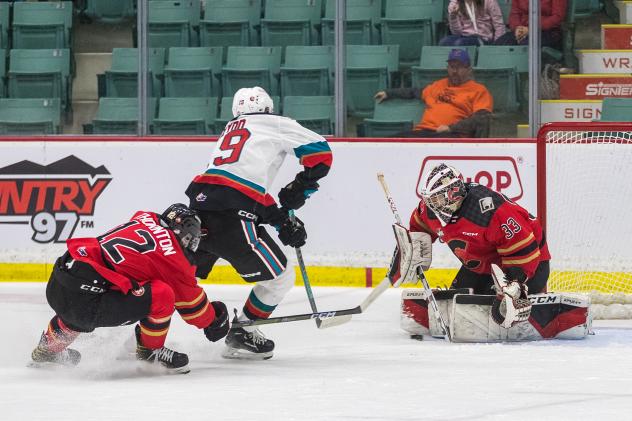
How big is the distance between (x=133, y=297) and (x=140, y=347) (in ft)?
0.84

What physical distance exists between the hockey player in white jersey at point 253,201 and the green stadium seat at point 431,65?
7.08 ft

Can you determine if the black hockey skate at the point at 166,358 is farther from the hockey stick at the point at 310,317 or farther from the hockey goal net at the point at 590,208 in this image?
the hockey goal net at the point at 590,208

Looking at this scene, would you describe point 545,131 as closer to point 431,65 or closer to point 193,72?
point 431,65

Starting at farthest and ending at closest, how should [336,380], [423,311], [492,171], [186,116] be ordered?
[186,116], [492,171], [423,311], [336,380]


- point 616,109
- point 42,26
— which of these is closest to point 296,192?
point 616,109

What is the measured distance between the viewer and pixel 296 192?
518cm

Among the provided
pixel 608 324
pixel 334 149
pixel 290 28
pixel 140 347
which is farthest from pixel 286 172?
pixel 140 347

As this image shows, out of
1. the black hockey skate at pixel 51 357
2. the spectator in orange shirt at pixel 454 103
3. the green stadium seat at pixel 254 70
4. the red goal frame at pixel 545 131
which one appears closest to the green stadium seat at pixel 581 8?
the spectator in orange shirt at pixel 454 103

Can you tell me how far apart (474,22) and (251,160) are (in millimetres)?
2567

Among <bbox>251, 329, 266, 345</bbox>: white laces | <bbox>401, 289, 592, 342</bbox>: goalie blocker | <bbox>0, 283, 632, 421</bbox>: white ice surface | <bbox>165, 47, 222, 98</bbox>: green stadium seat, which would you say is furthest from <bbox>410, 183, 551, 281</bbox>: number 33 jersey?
<bbox>165, 47, 222, 98</bbox>: green stadium seat

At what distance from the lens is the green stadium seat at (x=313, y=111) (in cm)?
725

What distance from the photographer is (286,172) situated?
710 cm

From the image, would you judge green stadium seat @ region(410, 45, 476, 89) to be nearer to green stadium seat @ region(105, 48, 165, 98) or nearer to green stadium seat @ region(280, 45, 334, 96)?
green stadium seat @ region(280, 45, 334, 96)

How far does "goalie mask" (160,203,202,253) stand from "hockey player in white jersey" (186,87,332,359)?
0.41m
